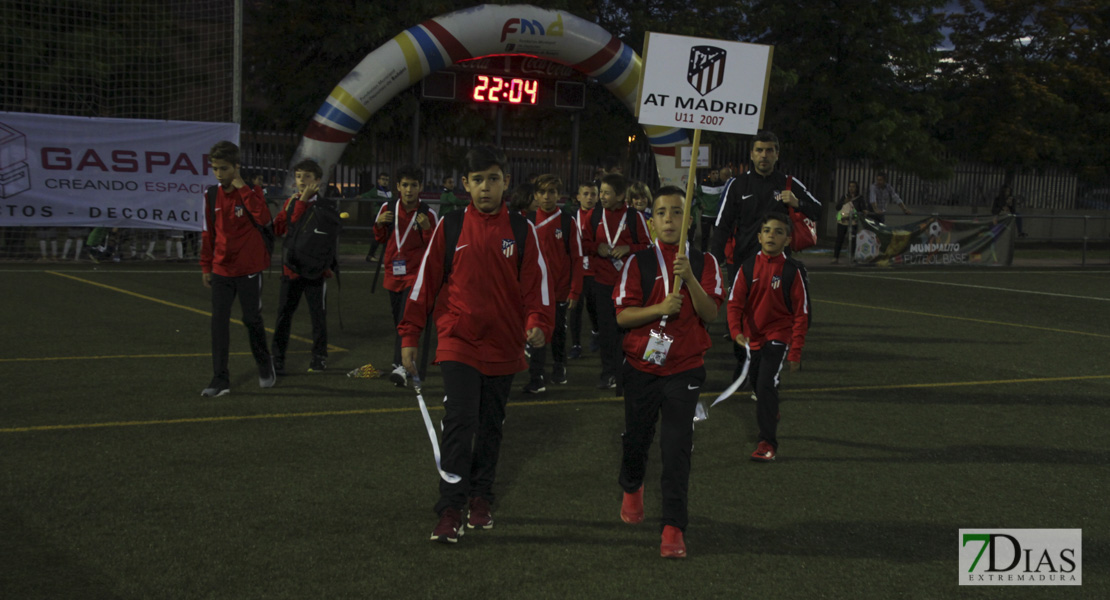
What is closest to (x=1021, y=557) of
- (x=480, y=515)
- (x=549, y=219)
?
(x=480, y=515)

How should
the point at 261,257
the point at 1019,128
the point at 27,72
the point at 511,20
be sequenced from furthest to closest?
the point at 1019,128 → the point at 511,20 → the point at 27,72 → the point at 261,257

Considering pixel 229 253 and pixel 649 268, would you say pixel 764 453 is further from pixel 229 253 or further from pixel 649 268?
pixel 229 253

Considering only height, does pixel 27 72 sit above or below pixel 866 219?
above

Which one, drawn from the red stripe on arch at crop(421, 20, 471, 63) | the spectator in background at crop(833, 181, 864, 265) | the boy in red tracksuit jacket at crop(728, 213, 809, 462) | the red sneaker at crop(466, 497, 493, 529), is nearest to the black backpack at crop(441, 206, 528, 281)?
the red sneaker at crop(466, 497, 493, 529)

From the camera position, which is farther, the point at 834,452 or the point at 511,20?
the point at 511,20

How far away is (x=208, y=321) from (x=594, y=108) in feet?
61.8

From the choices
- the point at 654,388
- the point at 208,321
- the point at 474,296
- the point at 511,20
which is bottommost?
the point at 208,321

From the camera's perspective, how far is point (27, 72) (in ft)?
66.7

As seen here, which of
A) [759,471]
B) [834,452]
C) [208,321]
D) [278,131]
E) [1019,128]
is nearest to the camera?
[759,471]

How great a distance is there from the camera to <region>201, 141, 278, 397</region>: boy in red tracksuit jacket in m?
8.28

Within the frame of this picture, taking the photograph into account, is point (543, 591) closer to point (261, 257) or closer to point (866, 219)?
point (261, 257)

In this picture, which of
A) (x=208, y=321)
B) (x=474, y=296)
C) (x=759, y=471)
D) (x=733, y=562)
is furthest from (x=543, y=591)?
(x=208, y=321)

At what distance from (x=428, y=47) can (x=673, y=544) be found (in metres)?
18.9

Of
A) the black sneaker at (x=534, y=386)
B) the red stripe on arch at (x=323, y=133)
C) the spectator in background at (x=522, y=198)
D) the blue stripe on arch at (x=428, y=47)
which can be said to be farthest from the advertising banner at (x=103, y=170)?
the black sneaker at (x=534, y=386)
